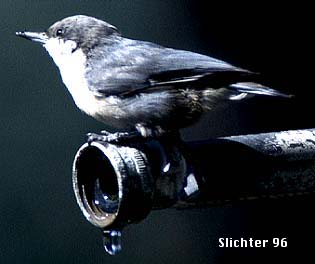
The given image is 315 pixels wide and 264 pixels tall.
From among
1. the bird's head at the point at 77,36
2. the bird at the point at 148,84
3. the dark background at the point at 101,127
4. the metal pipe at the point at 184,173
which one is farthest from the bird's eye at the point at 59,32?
the dark background at the point at 101,127

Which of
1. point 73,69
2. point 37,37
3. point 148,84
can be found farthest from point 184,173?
point 37,37

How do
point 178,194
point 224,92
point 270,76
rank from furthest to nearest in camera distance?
point 270,76 → point 224,92 → point 178,194

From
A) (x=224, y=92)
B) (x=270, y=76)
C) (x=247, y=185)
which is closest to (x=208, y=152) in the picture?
(x=247, y=185)

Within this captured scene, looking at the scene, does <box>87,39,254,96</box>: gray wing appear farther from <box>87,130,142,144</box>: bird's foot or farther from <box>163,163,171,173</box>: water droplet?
<box>163,163,171,173</box>: water droplet

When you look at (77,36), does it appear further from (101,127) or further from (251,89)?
(101,127)

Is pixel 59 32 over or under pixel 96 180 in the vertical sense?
over

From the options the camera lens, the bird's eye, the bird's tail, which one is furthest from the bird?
the camera lens

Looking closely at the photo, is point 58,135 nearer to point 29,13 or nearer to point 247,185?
point 29,13
